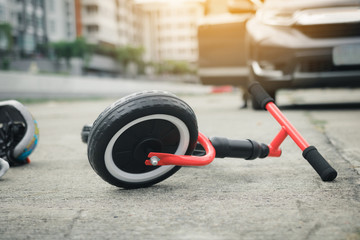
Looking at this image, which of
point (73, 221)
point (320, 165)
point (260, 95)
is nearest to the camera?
point (73, 221)

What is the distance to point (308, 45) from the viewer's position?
540cm

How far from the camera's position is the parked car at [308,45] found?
534cm

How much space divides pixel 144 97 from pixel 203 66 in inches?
206

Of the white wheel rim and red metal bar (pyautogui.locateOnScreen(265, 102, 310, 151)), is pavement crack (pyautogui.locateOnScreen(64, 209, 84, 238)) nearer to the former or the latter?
the white wheel rim

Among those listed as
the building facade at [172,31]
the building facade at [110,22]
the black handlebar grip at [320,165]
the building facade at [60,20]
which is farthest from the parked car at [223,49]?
the building facade at [172,31]

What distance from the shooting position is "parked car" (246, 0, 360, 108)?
17.5 ft

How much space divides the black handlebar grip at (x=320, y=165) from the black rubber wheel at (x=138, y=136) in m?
0.57

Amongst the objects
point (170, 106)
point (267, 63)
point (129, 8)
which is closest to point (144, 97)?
point (170, 106)

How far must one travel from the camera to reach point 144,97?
197 cm

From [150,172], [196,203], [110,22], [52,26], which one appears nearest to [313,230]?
[196,203]

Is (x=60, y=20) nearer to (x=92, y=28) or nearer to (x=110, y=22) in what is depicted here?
(x=92, y=28)

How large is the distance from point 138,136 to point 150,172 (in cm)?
20

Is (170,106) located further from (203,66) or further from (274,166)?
(203,66)

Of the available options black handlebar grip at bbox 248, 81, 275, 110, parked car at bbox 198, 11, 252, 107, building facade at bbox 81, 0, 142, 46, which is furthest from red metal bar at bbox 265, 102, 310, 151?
building facade at bbox 81, 0, 142, 46
